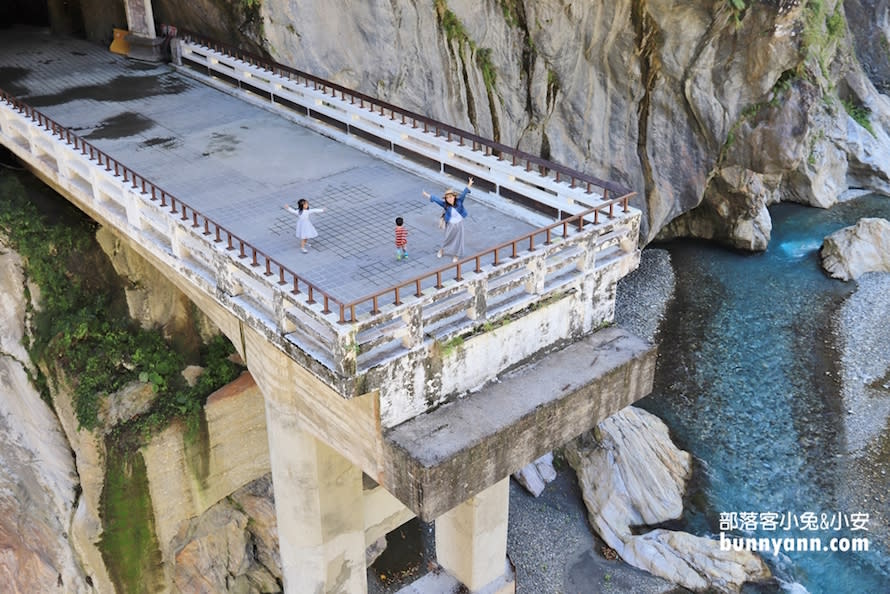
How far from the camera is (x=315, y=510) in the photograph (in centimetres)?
1453

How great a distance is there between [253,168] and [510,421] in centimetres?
770

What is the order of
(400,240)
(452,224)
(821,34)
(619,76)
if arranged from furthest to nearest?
(821,34) < (619,76) < (400,240) < (452,224)

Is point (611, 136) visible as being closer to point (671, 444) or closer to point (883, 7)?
point (671, 444)

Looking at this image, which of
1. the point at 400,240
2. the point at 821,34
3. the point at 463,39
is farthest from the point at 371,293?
the point at 821,34

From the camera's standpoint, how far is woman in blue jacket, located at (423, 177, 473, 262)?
1257cm

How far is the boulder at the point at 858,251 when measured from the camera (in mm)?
35875

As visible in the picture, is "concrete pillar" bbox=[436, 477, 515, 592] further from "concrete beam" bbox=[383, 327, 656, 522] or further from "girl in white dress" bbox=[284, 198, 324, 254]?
"girl in white dress" bbox=[284, 198, 324, 254]

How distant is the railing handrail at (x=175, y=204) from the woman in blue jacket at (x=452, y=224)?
2124 mm

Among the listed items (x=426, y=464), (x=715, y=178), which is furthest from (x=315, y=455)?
(x=715, y=178)

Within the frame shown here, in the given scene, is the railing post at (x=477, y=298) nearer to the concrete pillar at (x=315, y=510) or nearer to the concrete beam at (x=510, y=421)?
the concrete beam at (x=510, y=421)

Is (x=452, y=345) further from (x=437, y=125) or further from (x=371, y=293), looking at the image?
(x=437, y=125)

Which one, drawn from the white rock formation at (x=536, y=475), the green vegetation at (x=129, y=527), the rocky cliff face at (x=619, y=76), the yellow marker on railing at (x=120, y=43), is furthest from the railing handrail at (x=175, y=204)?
the white rock formation at (x=536, y=475)

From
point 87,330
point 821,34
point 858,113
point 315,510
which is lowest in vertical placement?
point 858,113

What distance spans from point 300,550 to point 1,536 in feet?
29.2
